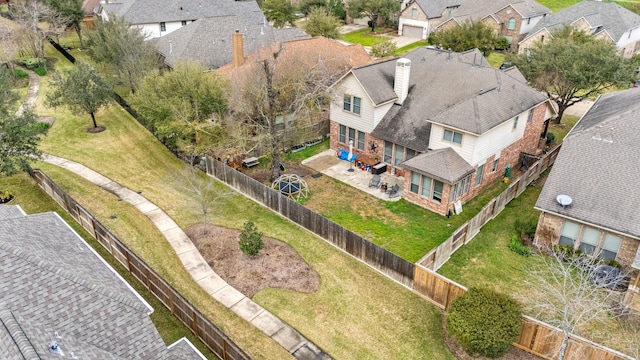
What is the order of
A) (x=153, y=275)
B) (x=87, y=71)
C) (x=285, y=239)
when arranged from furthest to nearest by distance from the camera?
(x=87, y=71), (x=285, y=239), (x=153, y=275)

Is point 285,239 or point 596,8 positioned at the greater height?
point 596,8

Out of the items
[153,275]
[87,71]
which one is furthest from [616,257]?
[87,71]

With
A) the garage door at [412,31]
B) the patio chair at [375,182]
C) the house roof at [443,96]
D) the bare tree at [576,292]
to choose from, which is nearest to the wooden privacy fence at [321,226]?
the bare tree at [576,292]

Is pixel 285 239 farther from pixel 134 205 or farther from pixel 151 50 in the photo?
pixel 151 50

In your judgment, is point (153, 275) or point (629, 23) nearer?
point (153, 275)

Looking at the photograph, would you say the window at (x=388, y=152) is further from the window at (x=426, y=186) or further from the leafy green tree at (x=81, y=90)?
the leafy green tree at (x=81, y=90)

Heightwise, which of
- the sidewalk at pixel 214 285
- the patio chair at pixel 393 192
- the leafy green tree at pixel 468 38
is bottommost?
the sidewalk at pixel 214 285
